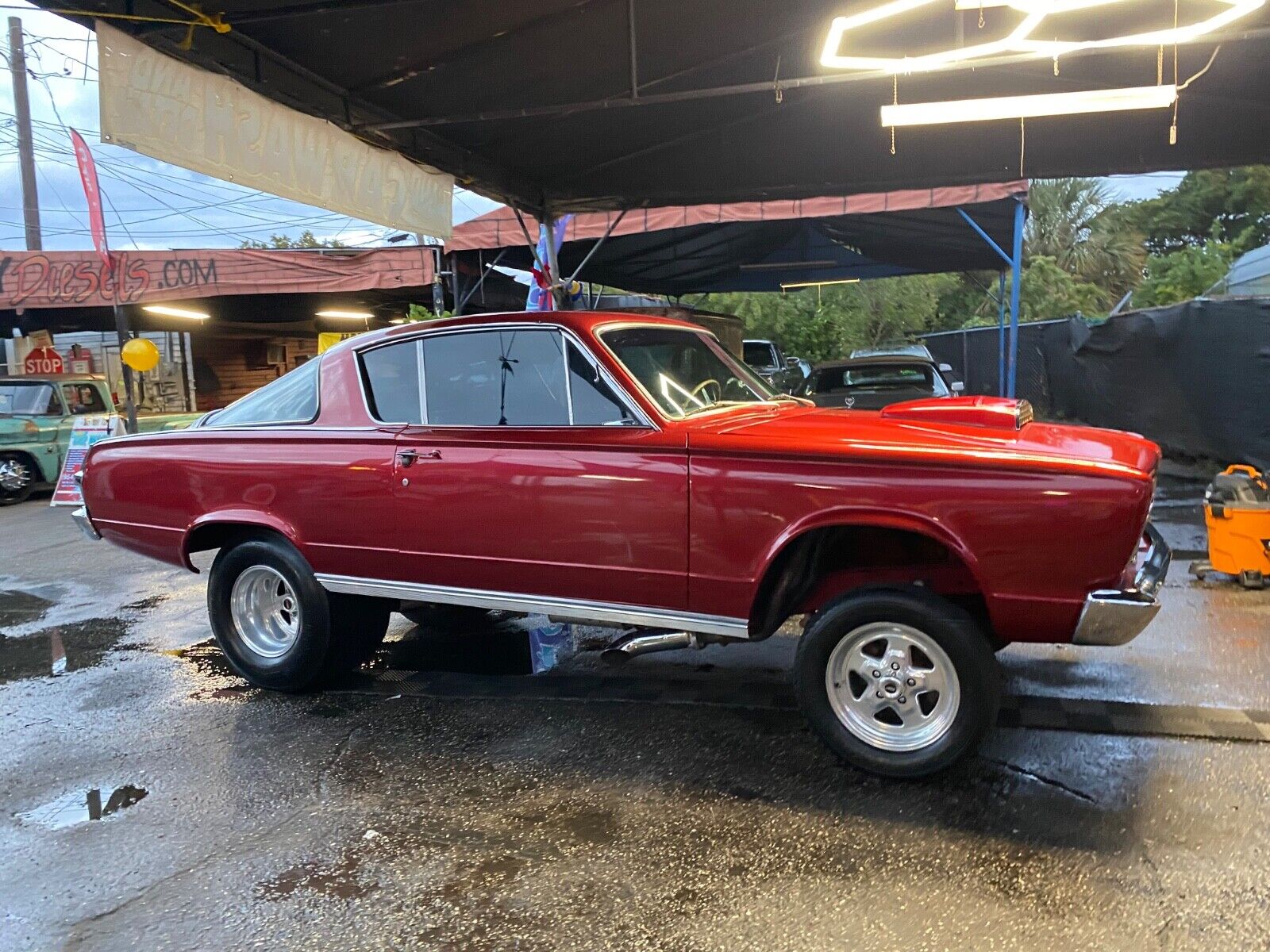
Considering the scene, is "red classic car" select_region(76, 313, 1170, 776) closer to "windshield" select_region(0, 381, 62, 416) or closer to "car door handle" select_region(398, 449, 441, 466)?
"car door handle" select_region(398, 449, 441, 466)

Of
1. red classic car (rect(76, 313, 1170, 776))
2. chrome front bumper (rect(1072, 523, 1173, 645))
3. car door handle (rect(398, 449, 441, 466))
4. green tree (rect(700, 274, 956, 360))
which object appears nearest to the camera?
chrome front bumper (rect(1072, 523, 1173, 645))

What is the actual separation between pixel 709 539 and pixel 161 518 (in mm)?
3222

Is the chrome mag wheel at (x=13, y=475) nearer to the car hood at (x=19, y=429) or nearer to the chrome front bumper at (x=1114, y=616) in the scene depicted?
the car hood at (x=19, y=429)

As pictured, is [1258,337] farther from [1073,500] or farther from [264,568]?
[264,568]

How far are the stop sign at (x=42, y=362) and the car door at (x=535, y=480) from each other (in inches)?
677

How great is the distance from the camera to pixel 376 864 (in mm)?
3043

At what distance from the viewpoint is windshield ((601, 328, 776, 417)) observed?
4000 millimetres

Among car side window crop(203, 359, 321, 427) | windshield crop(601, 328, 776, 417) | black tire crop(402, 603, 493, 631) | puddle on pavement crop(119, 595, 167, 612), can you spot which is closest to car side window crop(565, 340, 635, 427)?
windshield crop(601, 328, 776, 417)

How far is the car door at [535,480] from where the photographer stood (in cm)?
368

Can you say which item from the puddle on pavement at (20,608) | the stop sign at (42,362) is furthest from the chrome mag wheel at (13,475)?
the puddle on pavement at (20,608)

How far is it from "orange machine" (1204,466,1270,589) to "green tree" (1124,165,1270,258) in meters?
29.2

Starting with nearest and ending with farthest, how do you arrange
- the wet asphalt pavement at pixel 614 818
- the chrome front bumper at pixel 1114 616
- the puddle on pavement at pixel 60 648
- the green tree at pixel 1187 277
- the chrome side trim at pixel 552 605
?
the wet asphalt pavement at pixel 614 818, the chrome front bumper at pixel 1114 616, the chrome side trim at pixel 552 605, the puddle on pavement at pixel 60 648, the green tree at pixel 1187 277

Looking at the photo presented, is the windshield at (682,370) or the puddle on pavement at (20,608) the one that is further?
the puddle on pavement at (20,608)

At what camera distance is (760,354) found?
17.8m
